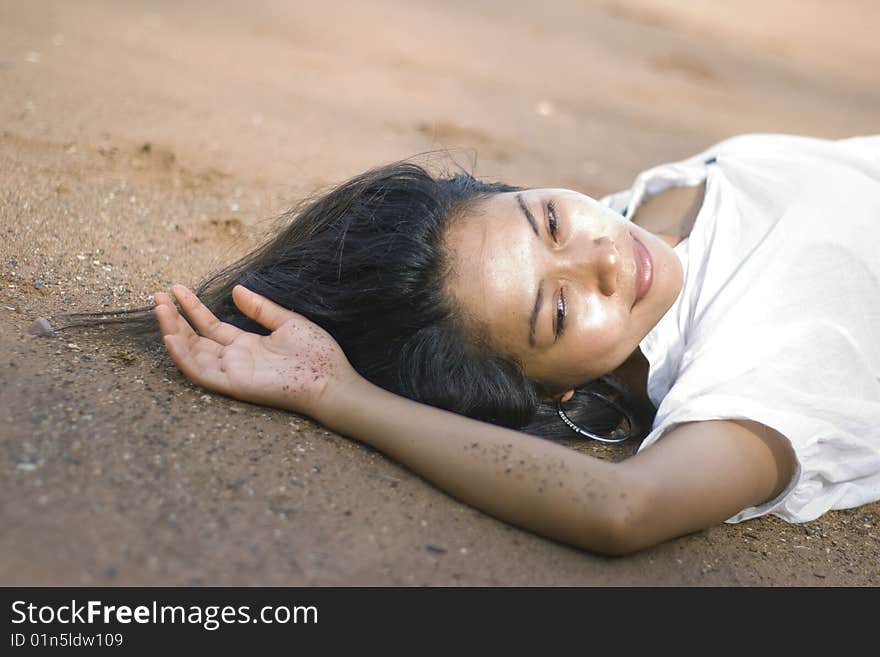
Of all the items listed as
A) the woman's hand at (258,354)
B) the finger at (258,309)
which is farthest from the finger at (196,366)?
the finger at (258,309)

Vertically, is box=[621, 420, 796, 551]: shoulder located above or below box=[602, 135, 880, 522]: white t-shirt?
below

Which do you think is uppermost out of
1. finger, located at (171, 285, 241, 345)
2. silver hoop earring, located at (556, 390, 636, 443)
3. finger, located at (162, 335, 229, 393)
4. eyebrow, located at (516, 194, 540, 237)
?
eyebrow, located at (516, 194, 540, 237)

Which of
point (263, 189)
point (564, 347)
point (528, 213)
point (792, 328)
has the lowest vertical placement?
point (263, 189)

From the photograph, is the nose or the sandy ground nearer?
the sandy ground

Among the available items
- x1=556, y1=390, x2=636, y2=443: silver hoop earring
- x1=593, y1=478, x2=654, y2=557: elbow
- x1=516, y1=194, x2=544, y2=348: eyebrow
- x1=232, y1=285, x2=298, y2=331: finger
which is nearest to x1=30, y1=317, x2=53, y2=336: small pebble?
x1=232, y1=285, x2=298, y2=331: finger

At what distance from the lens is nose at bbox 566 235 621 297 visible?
2.10m

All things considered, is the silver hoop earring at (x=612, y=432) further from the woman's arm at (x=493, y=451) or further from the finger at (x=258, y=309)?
the finger at (x=258, y=309)

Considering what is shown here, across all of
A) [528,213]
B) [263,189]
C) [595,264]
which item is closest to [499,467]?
[595,264]

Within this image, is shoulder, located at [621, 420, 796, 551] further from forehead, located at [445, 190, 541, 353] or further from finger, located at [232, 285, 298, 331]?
finger, located at [232, 285, 298, 331]

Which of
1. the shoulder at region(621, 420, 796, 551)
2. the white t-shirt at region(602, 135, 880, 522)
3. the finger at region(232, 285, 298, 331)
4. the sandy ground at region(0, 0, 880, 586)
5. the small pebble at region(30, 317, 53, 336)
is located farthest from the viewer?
the small pebble at region(30, 317, 53, 336)

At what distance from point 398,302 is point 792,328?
979mm

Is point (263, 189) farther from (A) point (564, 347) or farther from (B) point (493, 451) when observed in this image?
(B) point (493, 451)

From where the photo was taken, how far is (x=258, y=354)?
212cm
